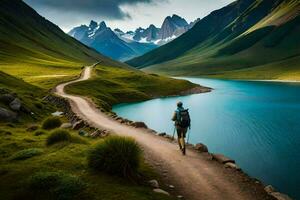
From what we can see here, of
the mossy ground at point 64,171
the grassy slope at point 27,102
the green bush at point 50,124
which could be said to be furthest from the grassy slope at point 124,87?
the mossy ground at point 64,171

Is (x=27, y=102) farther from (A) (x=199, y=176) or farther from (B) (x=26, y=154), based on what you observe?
(A) (x=199, y=176)

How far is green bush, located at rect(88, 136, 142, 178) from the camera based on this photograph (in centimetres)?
1864

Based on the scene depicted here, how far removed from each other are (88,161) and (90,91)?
88737mm

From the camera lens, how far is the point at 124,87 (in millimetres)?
127750

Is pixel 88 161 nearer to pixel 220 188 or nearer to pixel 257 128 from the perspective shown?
pixel 220 188

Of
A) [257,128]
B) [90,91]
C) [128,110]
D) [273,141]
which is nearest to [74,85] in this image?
[90,91]

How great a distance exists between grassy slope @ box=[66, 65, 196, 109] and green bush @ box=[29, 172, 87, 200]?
74.1 m

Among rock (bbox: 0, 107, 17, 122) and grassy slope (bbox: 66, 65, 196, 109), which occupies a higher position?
grassy slope (bbox: 66, 65, 196, 109)

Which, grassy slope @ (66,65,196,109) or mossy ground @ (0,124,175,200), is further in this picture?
grassy slope @ (66,65,196,109)

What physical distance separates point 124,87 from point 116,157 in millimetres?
109570

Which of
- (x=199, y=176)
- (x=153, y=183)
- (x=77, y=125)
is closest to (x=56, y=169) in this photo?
(x=153, y=183)

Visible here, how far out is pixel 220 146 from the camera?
4800cm

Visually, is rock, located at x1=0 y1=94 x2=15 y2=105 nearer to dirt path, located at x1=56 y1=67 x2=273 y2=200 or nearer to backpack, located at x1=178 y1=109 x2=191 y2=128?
dirt path, located at x1=56 y1=67 x2=273 y2=200

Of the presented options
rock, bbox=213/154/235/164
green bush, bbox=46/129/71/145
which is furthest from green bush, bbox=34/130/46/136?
rock, bbox=213/154/235/164
